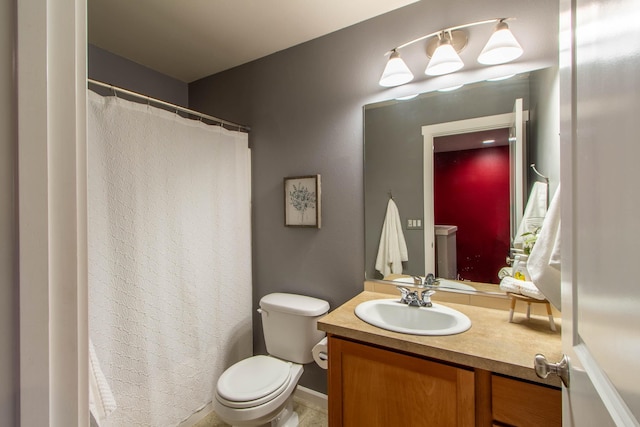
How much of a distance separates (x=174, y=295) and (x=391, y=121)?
1.61 meters

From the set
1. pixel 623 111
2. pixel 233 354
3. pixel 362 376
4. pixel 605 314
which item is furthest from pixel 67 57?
pixel 233 354

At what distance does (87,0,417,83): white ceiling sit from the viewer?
5.16 ft

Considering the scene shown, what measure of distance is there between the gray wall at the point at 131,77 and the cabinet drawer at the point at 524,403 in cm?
262

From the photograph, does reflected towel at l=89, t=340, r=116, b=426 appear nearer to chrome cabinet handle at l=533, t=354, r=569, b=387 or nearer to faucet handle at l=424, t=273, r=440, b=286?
chrome cabinet handle at l=533, t=354, r=569, b=387

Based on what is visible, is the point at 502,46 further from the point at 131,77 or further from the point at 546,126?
the point at 131,77

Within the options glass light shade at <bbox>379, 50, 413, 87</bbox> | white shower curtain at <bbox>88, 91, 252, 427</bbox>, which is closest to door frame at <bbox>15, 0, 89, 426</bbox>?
white shower curtain at <bbox>88, 91, 252, 427</bbox>

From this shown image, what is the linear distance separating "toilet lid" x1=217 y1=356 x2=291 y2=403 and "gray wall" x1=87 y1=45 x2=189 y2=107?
1.97 m

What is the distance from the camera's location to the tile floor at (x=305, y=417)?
1.76 meters

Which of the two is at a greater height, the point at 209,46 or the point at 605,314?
the point at 209,46

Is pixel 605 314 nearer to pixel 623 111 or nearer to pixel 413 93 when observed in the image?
pixel 623 111

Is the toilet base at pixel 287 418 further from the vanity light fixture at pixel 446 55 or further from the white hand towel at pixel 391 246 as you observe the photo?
the vanity light fixture at pixel 446 55

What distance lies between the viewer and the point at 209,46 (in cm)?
196

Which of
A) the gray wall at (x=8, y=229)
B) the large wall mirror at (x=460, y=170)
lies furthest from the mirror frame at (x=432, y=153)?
the gray wall at (x=8, y=229)

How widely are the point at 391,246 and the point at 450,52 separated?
3.41 feet
